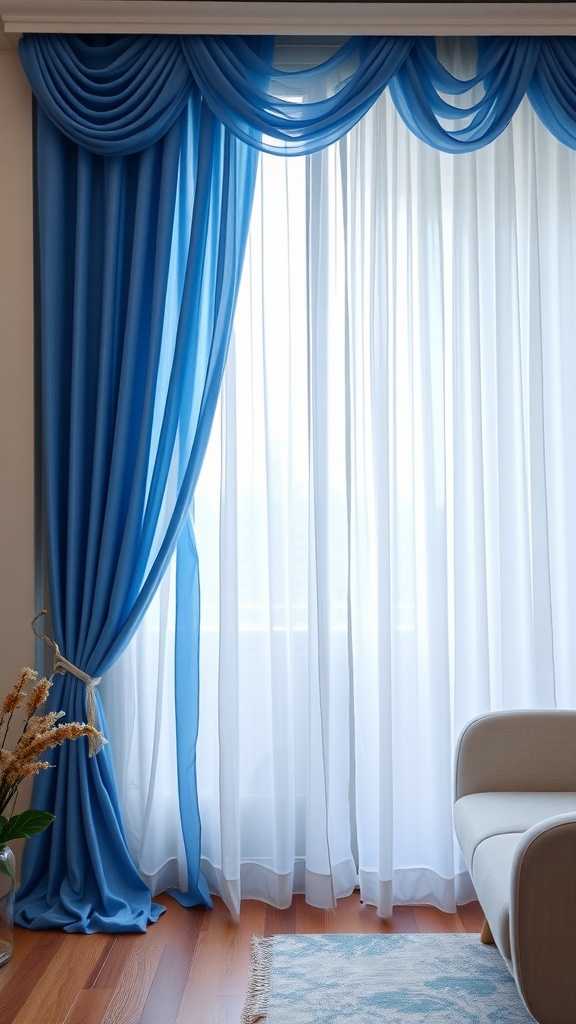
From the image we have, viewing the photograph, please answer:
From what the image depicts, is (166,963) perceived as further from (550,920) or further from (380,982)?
(550,920)

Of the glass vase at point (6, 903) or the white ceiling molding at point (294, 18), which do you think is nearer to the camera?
the glass vase at point (6, 903)

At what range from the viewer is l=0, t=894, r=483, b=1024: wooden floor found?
2.05m

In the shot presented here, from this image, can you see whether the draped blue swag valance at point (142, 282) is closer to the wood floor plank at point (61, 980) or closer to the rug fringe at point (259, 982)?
the wood floor plank at point (61, 980)

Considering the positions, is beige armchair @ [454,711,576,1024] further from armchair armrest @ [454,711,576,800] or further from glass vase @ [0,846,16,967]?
glass vase @ [0,846,16,967]

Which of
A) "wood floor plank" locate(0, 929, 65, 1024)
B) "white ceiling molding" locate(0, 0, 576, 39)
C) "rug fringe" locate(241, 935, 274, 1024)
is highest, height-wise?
"white ceiling molding" locate(0, 0, 576, 39)

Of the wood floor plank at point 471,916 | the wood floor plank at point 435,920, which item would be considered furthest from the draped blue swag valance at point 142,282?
the wood floor plank at point 471,916

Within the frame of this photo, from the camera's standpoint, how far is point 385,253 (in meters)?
2.71

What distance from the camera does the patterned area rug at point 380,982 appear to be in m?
1.99

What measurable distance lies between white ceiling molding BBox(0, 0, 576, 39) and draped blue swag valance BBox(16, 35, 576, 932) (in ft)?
0.19

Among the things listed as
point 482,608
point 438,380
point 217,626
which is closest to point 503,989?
point 482,608

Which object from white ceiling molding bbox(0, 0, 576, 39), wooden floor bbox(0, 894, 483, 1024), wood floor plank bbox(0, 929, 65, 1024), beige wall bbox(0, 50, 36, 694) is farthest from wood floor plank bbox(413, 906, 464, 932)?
white ceiling molding bbox(0, 0, 576, 39)

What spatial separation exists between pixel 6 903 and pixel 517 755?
145 cm

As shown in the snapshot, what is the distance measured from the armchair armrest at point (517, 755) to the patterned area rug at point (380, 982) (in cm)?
43

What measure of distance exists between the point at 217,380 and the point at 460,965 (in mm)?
1791
